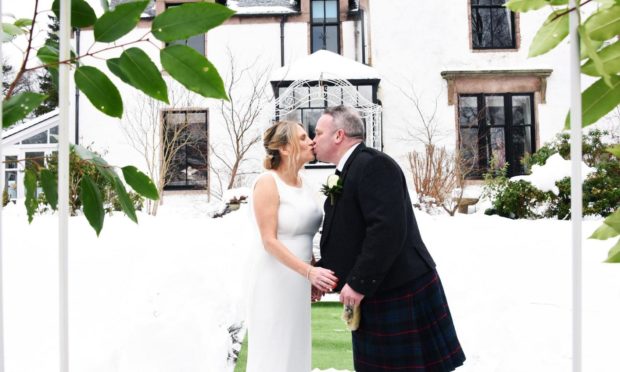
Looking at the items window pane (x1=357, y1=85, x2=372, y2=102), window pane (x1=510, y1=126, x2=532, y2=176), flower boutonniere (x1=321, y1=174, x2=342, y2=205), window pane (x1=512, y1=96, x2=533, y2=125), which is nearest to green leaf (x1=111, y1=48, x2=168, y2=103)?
flower boutonniere (x1=321, y1=174, x2=342, y2=205)

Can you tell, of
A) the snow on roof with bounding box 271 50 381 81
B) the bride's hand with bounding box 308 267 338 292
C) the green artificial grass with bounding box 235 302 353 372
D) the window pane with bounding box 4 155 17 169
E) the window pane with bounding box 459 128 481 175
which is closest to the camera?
the window pane with bounding box 4 155 17 169

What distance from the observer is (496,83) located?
12.7 metres

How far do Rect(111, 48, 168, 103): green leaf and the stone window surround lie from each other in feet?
41.1

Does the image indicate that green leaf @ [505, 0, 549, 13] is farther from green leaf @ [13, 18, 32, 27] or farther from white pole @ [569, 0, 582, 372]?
green leaf @ [13, 18, 32, 27]

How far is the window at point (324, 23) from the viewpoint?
13859mm

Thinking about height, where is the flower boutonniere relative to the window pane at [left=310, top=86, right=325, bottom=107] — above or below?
below

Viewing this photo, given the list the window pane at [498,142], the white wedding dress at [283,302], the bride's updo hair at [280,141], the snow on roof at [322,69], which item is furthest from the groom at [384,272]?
the window pane at [498,142]

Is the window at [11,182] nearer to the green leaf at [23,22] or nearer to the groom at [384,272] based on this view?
the groom at [384,272]

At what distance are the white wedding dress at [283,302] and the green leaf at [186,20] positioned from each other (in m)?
2.08

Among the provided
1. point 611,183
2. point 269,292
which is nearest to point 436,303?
point 269,292

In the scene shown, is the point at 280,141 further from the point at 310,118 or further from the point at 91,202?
the point at 310,118

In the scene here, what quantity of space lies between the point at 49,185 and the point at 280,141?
1.91 m

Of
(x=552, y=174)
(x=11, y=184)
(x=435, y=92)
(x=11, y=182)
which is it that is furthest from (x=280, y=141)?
(x=11, y=182)

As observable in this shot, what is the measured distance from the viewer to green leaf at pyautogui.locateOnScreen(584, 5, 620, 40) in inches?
26.6
